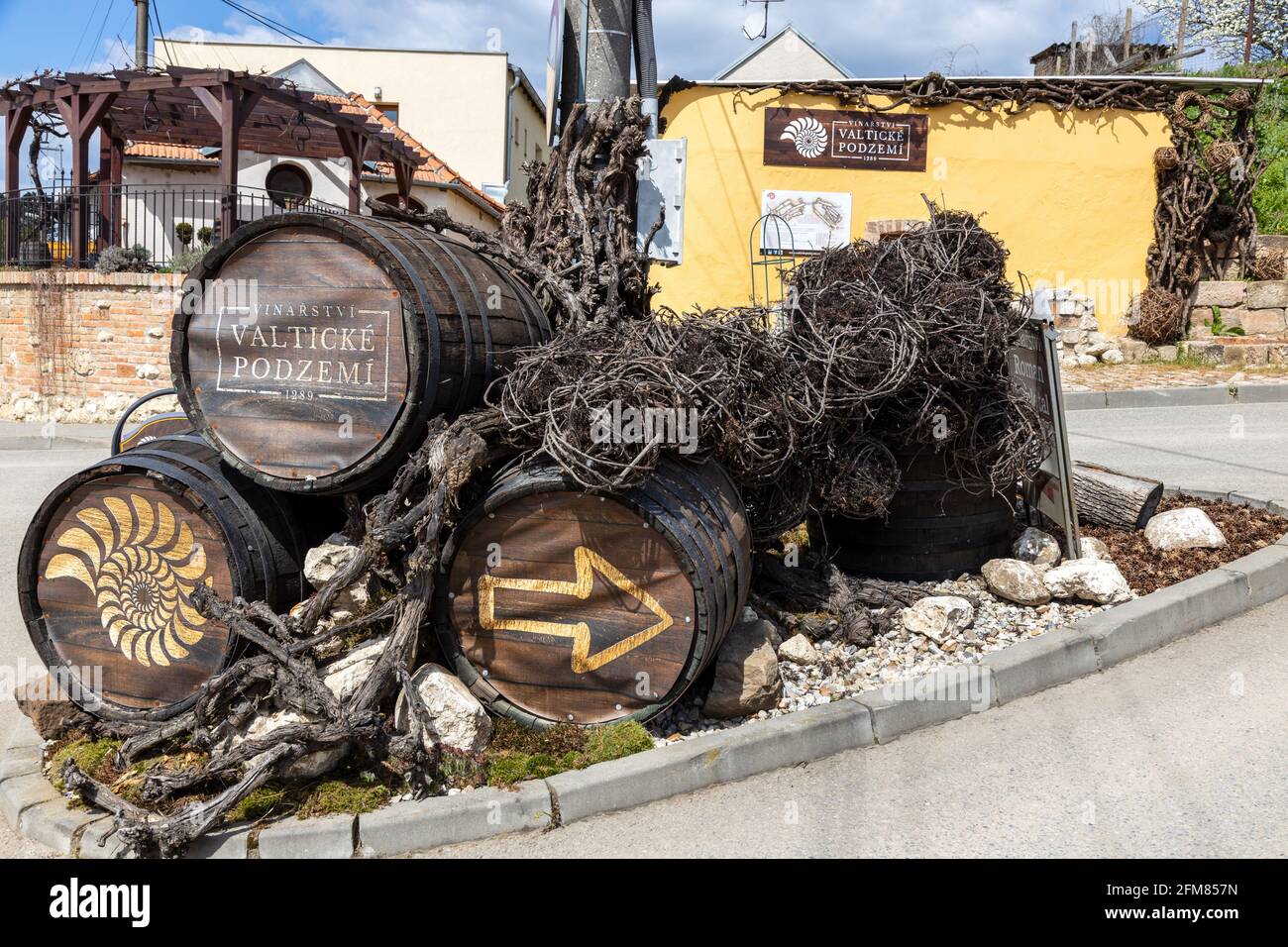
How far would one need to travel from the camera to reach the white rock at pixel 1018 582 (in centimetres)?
505

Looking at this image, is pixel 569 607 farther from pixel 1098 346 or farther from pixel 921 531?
pixel 1098 346

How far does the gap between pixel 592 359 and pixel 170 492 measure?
1806 millimetres

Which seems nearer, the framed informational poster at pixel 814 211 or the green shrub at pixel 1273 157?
the green shrub at pixel 1273 157

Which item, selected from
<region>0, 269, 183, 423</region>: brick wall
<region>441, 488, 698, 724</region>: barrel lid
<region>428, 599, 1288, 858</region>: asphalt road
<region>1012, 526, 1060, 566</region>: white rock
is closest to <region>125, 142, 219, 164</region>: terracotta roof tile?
<region>0, 269, 183, 423</region>: brick wall

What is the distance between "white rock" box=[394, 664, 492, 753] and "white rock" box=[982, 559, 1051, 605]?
9.21 ft

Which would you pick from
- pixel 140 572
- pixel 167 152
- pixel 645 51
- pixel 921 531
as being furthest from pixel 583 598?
pixel 167 152

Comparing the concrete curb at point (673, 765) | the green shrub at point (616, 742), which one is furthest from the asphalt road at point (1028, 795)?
the green shrub at point (616, 742)

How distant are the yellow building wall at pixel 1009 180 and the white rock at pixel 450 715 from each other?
1127 cm

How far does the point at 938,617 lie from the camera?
187 inches

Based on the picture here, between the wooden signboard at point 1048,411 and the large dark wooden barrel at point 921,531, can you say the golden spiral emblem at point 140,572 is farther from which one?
the wooden signboard at point 1048,411

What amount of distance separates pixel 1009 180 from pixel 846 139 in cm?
247

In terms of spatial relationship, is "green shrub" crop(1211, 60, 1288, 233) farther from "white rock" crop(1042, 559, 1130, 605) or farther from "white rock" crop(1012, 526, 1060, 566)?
"white rock" crop(1042, 559, 1130, 605)
